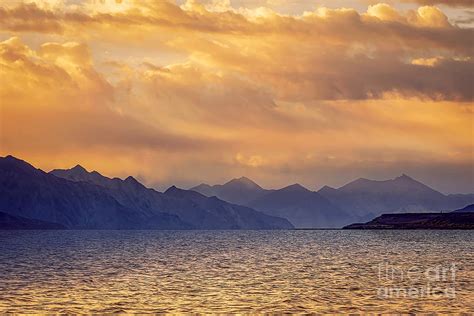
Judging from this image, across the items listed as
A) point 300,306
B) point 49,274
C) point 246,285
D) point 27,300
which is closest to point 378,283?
point 246,285

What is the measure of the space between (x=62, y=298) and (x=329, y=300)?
2891 centimetres

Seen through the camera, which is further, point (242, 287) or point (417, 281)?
point (417, 281)

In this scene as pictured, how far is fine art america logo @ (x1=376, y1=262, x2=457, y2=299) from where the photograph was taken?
269ft

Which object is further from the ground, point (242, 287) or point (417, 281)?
point (417, 281)

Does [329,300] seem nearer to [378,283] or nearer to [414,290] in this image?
[414,290]

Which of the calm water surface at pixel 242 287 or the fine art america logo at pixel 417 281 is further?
the fine art america logo at pixel 417 281

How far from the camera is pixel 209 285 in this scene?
9450 centimetres

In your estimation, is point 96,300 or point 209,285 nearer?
point 96,300

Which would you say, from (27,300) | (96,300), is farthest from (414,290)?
(27,300)

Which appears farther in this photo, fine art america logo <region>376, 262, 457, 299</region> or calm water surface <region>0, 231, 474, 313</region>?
fine art america logo <region>376, 262, 457, 299</region>

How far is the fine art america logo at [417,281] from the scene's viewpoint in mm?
81863

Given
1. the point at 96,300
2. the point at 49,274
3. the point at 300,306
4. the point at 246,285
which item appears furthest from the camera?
the point at 49,274

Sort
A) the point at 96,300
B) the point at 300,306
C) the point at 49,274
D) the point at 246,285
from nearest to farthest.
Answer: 1. the point at 300,306
2. the point at 96,300
3. the point at 246,285
4. the point at 49,274

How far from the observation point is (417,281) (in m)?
98.1
